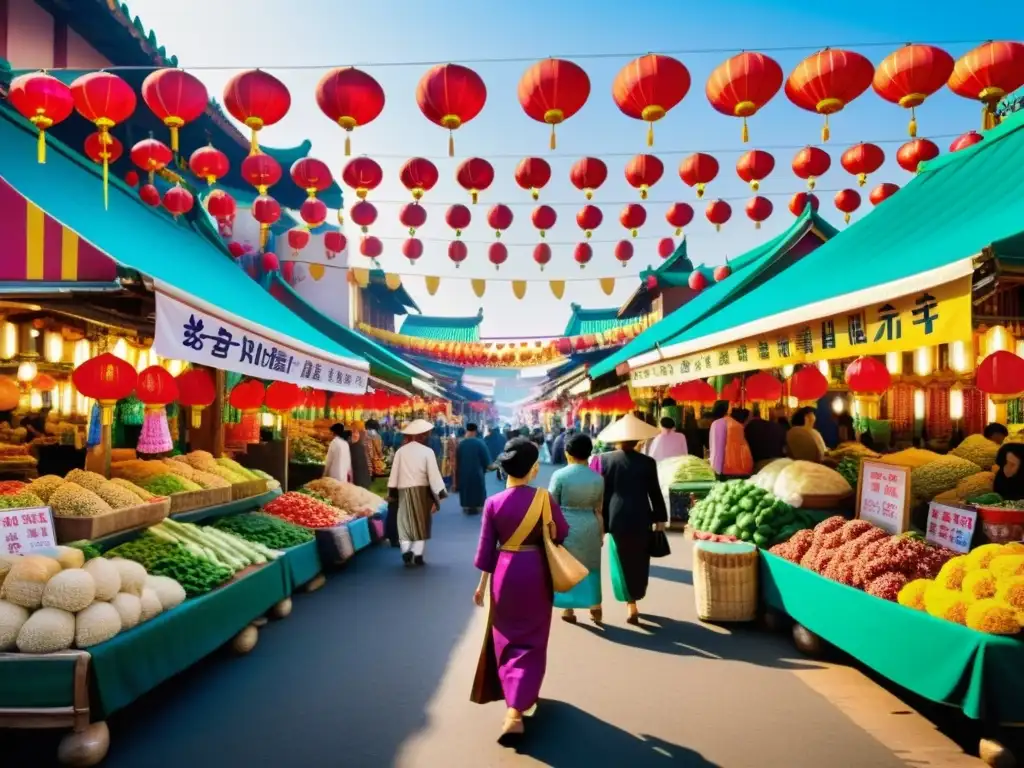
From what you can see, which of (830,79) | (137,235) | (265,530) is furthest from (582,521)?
(137,235)

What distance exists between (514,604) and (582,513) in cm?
237

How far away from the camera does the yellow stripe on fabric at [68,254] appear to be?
5.52 m

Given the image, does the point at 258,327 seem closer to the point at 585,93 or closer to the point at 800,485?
the point at 585,93

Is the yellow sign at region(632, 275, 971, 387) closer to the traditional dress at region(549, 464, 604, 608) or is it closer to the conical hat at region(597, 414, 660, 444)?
the conical hat at region(597, 414, 660, 444)

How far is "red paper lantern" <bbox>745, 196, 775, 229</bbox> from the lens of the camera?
11.9 m

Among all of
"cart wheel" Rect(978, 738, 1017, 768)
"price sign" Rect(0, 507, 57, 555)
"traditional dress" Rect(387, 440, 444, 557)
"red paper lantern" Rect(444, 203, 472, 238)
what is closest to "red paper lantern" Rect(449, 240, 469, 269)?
"red paper lantern" Rect(444, 203, 472, 238)

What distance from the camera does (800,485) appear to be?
7188mm

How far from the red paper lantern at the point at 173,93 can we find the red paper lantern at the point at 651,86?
13.5 feet

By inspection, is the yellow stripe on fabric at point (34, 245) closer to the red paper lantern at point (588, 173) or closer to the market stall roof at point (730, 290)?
the red paper lantern at point (588, 173)

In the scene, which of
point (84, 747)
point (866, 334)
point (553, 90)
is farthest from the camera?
point (553, 90)

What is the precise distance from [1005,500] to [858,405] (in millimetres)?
9093

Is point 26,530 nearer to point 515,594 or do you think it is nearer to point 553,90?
point 515,594

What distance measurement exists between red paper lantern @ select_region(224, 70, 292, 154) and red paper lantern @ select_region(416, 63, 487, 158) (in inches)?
53.7

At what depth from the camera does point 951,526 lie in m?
5.52
